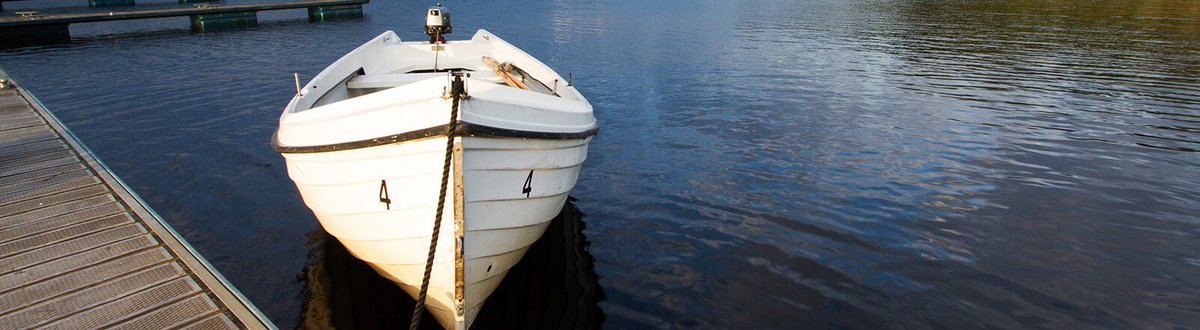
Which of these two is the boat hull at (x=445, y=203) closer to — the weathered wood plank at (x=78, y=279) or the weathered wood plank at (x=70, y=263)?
the weathered wood plank at (x=78, y=279)

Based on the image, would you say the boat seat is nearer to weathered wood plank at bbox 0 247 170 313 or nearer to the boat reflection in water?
the boat reflection in water

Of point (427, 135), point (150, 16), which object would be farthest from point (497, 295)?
point (150, 16)

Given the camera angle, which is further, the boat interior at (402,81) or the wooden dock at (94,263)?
the boat interior at (402,81)

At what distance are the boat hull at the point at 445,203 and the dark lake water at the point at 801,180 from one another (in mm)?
1033

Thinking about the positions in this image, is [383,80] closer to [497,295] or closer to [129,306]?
[497,295]

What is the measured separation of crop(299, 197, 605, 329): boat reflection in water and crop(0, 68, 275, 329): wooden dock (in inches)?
55.4

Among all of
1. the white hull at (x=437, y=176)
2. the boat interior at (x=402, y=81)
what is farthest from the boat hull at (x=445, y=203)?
the boat interior at (x=402, y=81)

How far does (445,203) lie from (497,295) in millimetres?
2107

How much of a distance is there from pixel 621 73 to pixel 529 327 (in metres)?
16.9

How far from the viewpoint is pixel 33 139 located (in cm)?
987

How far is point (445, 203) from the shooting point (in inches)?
225

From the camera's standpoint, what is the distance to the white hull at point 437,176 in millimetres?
5711

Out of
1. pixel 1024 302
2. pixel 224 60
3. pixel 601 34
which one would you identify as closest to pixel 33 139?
pixel 1024 302

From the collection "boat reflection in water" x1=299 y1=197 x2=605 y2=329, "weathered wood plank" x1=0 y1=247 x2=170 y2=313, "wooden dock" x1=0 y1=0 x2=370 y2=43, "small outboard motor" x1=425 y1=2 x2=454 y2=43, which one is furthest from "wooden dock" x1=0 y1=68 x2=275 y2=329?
"wooden dock" x1=0 y1=0 x2=370 y2=43
